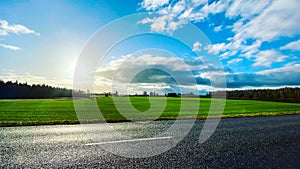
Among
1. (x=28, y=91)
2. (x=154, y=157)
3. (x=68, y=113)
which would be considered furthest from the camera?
(x=28, y=91)

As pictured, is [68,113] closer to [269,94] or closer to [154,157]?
[154,157]

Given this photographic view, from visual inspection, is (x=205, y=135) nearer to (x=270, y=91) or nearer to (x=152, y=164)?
(x=152, y=164)

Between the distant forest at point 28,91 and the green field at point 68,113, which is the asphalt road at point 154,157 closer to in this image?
the green field at point 68,113

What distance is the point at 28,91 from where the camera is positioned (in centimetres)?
6550

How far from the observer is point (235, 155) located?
17.8ft

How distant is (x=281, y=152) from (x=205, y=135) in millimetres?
2385

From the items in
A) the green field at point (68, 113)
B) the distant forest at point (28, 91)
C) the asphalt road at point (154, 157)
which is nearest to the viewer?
the asphalt road at point (154, 157)

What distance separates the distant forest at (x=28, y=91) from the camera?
200 ft

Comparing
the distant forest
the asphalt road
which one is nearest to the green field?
the asphalt road

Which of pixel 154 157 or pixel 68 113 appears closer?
pixel 154 157

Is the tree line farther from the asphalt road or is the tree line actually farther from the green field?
the asphalt road

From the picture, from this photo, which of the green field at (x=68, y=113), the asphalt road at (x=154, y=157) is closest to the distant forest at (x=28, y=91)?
the green field at (x=68, y=113)

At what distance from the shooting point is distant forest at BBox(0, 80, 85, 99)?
200ft

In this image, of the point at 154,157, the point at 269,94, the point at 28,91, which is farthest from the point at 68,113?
the point at 269,94
